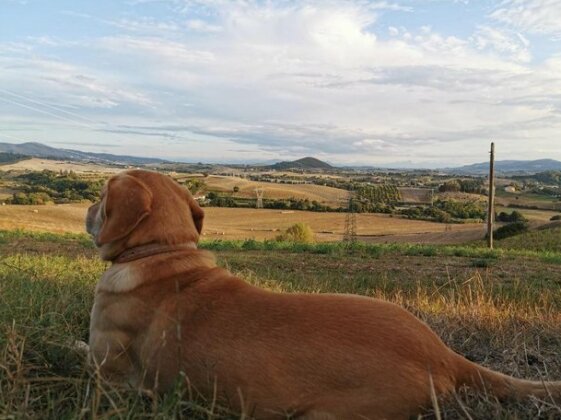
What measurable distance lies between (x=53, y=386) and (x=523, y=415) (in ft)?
9.44

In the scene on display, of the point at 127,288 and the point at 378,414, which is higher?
the point at 127,288

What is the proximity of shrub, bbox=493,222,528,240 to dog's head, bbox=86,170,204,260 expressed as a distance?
4877 cm

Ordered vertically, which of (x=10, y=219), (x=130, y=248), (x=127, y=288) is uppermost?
(x=130, y=248)

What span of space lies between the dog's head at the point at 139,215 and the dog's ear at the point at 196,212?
90 mm

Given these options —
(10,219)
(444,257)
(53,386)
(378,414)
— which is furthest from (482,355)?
(10,219)

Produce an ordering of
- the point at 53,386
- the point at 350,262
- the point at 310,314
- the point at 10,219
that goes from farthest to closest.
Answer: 1. the point at 10,219
2. the point at 350,262
3. the point at 53,386
4. the point at 310,314

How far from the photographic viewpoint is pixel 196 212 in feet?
14.5

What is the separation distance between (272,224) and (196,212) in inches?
2497

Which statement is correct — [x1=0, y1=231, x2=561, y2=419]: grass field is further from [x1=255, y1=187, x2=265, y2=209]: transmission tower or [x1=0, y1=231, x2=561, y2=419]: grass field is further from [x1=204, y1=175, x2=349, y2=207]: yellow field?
[x1=255, y1=187, x2=265, y2=209]: transmission tower

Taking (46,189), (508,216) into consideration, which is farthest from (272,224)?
(508,216)

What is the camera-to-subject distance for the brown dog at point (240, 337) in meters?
3.02

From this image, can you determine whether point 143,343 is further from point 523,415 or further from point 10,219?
point 10,219

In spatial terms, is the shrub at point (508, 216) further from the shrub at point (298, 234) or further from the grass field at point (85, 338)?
the grass field at point (85, 338)

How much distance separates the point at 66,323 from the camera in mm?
5008
